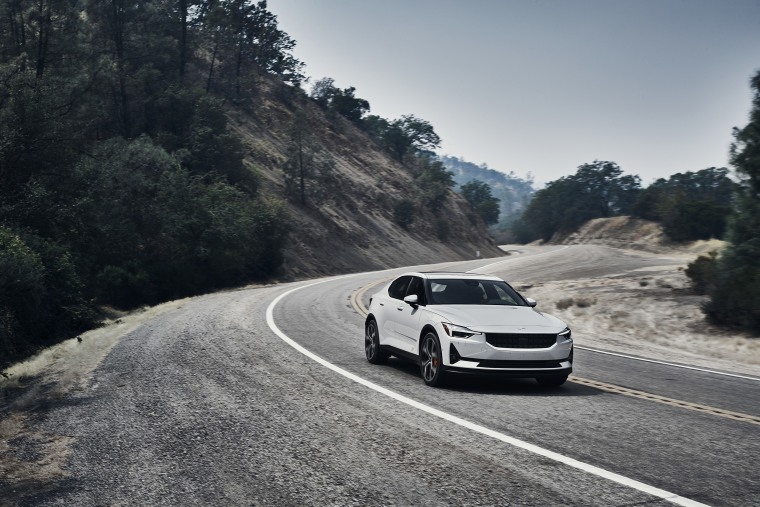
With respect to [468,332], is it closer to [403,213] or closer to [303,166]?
[303,166]

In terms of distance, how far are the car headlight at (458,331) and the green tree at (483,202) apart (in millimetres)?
132268

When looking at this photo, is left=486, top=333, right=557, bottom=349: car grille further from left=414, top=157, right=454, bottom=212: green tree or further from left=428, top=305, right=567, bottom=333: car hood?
left=414, top=157, right=454, bottom=212: green tree

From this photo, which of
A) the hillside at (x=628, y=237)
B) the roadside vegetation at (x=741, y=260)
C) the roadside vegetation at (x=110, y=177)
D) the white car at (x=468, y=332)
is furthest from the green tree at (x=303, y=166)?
the white car at (x=468, y=332)

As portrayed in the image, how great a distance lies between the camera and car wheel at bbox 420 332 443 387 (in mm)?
9555

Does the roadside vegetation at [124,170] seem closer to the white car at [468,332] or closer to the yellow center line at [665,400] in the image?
the white car at [468,332]

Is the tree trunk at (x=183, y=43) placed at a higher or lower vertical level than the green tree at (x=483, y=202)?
higher

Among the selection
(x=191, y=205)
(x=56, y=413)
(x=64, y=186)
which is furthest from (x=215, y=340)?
(x=191, y=205)

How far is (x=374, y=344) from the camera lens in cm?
1191

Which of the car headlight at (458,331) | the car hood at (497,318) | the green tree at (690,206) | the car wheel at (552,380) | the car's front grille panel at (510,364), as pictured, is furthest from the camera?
the green tree at (690,206)

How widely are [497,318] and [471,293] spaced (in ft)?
4.10

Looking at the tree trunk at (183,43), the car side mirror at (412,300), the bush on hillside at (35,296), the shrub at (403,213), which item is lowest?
the bush on hillside at (35,296)

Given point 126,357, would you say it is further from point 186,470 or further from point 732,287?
point 732,287

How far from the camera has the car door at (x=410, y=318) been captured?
1062cm

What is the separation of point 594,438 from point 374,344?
556 cm
